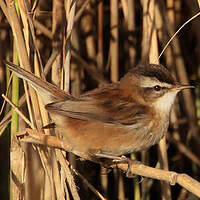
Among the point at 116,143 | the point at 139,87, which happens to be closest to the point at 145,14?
the point at 139,87

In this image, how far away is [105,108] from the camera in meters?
3.05

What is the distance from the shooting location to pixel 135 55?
402 cm

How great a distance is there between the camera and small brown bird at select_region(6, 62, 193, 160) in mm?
2941

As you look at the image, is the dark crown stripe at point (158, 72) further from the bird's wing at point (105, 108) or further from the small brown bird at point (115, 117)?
the bird's wing at point (105, 108)

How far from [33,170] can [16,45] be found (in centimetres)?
86

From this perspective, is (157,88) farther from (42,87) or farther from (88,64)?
(88,64)

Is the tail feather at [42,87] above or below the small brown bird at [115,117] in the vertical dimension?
above

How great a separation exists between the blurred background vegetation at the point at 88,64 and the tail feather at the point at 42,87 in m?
0.05

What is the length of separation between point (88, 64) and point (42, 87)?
141 cm

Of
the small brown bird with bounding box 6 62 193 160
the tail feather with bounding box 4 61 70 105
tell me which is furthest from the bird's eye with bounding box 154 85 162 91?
the tail feather with bounding box 4 61 70 105

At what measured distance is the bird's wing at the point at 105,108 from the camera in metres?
2.93

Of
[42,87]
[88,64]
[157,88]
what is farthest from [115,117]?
[88,64]

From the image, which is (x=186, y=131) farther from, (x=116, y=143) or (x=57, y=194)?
(x=57, y=194)

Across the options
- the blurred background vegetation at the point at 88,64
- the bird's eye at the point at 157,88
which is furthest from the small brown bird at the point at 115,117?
the blurred background vegetation at the point at 88,64
